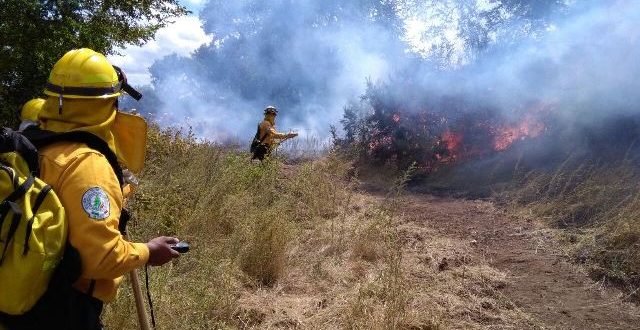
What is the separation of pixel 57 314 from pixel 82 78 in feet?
2.77

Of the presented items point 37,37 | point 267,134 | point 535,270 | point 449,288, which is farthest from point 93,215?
point 267,134

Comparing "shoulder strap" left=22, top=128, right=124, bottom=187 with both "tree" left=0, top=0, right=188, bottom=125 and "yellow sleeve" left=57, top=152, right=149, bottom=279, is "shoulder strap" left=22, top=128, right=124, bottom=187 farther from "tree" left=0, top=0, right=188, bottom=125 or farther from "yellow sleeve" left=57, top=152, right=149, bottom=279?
"tree" left=0, top=0, right=188, bottom=125

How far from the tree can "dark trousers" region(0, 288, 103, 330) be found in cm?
471

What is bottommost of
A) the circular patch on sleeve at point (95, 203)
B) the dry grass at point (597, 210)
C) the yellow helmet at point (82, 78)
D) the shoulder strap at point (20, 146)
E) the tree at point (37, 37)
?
the dry grass at point (597, 210)

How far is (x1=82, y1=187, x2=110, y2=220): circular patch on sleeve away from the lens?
140 cm

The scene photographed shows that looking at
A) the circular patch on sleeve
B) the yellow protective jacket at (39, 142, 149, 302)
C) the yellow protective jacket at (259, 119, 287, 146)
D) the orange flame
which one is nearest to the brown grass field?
the yellow protective jacket at (39, 142, 149, 302)

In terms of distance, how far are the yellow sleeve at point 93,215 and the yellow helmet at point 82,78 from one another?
0.84 ft

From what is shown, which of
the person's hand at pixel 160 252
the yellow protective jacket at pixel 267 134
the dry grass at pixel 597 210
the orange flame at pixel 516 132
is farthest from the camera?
the orange flame at pixel 516 132

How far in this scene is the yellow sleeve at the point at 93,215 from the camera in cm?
141

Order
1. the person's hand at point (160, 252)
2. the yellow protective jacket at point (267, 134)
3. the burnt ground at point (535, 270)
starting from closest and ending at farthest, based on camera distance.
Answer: the person's hand at point (160, 252)
the burnt ground at point (535, 270)
the yellow protective jacket at point (267, 134)

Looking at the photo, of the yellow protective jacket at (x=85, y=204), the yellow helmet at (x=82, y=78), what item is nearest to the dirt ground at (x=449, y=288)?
the yellow protective jacket at (x=85, y=204)

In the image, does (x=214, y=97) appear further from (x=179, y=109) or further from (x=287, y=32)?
(x=287, y=32)

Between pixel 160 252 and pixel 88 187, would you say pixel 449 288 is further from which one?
pixel 88 187

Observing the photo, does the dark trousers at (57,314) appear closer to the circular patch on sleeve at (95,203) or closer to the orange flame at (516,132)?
the circular patch on sleeve at (95,203)
